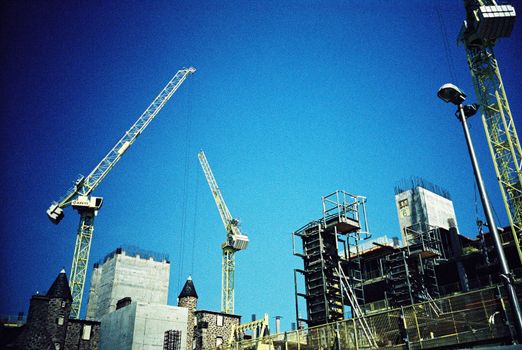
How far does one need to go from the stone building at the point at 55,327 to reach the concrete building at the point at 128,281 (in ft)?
118

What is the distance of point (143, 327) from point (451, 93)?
1437 inches

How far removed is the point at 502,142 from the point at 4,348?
52.3 meters

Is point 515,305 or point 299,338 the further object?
point 299,338

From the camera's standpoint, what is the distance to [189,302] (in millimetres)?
50719

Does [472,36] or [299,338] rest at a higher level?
[472,36]

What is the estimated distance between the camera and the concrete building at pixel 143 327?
43.5 metres

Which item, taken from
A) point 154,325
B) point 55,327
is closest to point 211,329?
point 154,325

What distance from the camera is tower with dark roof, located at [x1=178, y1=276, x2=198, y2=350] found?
48594 mm

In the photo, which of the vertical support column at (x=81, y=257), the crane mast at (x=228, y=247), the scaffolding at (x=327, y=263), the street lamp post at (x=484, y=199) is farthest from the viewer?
the crane mast at (x=228, y=247)

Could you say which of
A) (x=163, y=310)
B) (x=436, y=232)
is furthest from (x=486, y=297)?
(x=436, y=232)

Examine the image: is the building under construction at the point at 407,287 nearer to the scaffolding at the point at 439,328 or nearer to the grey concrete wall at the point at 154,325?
the scaffolding at the point at 439,328

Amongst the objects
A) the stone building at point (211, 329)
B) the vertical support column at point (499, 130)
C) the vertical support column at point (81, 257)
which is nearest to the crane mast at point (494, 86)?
the vertical support column at point (499, 130)

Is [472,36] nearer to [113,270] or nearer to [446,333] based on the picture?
[446,333]

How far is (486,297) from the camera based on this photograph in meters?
18.5
